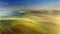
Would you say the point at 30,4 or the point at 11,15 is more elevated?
the point at 30,4

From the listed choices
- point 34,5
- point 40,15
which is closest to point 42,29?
point 40,15

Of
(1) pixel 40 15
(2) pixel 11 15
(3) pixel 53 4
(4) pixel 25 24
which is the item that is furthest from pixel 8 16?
(3) pixel 53 4

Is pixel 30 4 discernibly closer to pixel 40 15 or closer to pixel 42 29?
pixel 40 15

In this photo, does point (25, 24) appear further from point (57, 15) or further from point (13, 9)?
point (57, 15)

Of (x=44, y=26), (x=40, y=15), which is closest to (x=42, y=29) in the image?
(x=44, y=26)

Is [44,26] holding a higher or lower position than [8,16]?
lower

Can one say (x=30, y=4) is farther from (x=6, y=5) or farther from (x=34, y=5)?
(x=6, y=5)

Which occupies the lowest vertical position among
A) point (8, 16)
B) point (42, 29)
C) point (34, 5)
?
point (42, 29)
